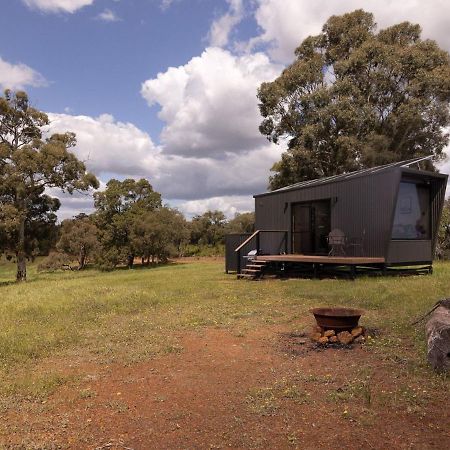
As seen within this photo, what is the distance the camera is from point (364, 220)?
46.5ft

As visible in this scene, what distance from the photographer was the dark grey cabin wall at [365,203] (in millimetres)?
13469

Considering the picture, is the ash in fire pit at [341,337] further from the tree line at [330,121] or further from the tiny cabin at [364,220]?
the tree line at [330,121]

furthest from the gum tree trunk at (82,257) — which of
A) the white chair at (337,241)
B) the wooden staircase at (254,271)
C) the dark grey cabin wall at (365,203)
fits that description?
the white chair at (337,241)

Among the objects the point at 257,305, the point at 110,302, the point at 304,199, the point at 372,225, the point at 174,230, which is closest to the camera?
the point at 257,305

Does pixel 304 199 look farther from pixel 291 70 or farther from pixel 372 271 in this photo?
pixel 291 70

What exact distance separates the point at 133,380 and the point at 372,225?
10.6 metres

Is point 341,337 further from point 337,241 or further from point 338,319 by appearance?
point 337,241

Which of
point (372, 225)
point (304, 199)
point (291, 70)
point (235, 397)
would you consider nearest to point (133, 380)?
point (235, 397)

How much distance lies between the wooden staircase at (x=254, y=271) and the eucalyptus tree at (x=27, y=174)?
13.5m

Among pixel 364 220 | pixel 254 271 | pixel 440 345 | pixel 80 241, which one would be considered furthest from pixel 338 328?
pixel 80 241

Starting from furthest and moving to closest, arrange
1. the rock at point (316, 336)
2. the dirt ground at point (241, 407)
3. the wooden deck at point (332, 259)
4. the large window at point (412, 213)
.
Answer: the large window at point (412, 213) → the wooden deck at point (332, 259) → the rock at point (316, 336) → the dirt ground at point (241, 407)

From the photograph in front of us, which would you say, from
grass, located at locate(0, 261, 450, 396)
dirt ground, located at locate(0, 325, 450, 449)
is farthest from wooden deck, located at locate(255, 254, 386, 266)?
dirt ground, located at locate(0, 325, 450, 449)

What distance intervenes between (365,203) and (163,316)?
26.6 feet

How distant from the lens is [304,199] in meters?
16.4
